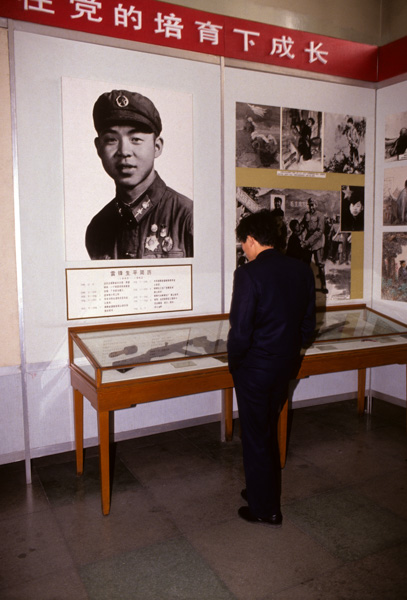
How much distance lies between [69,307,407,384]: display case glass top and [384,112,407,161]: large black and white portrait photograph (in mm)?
1489

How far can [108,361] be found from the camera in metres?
3.03

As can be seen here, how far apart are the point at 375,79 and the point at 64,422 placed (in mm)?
4146

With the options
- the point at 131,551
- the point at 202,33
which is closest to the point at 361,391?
the point at 131,551

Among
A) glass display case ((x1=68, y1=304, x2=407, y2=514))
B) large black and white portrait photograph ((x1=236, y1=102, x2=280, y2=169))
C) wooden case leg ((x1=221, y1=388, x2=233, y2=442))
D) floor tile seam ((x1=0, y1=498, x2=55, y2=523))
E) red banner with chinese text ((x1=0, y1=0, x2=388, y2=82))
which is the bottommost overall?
floor tile seam ((x1=0, y1=498, x2=55, y2=523))

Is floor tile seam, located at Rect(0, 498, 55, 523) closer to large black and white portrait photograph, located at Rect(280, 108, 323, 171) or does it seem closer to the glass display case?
the glass display case

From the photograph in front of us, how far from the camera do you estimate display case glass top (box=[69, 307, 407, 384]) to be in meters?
3.11

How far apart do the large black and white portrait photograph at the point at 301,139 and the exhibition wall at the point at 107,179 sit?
3cm

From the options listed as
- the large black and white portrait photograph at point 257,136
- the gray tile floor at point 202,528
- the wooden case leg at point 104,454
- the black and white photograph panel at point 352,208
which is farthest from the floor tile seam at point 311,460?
the large black and white portrait photograph at point 257,136

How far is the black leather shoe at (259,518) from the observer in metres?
2.87

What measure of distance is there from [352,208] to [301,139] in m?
0.85

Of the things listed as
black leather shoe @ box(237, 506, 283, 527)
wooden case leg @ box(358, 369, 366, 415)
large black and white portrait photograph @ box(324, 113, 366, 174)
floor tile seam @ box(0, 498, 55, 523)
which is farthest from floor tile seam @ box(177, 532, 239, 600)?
large black and white portrait photograph @ box(324, 113, 366, 174)

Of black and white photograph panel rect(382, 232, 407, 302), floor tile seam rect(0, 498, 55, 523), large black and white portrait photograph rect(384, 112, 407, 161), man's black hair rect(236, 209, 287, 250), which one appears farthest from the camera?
black and white photograph panel rect(382, 232, 407, 302)

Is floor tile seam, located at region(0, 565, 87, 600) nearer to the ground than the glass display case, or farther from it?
nearer to the ground

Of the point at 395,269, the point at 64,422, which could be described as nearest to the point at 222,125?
the point at 395,269
